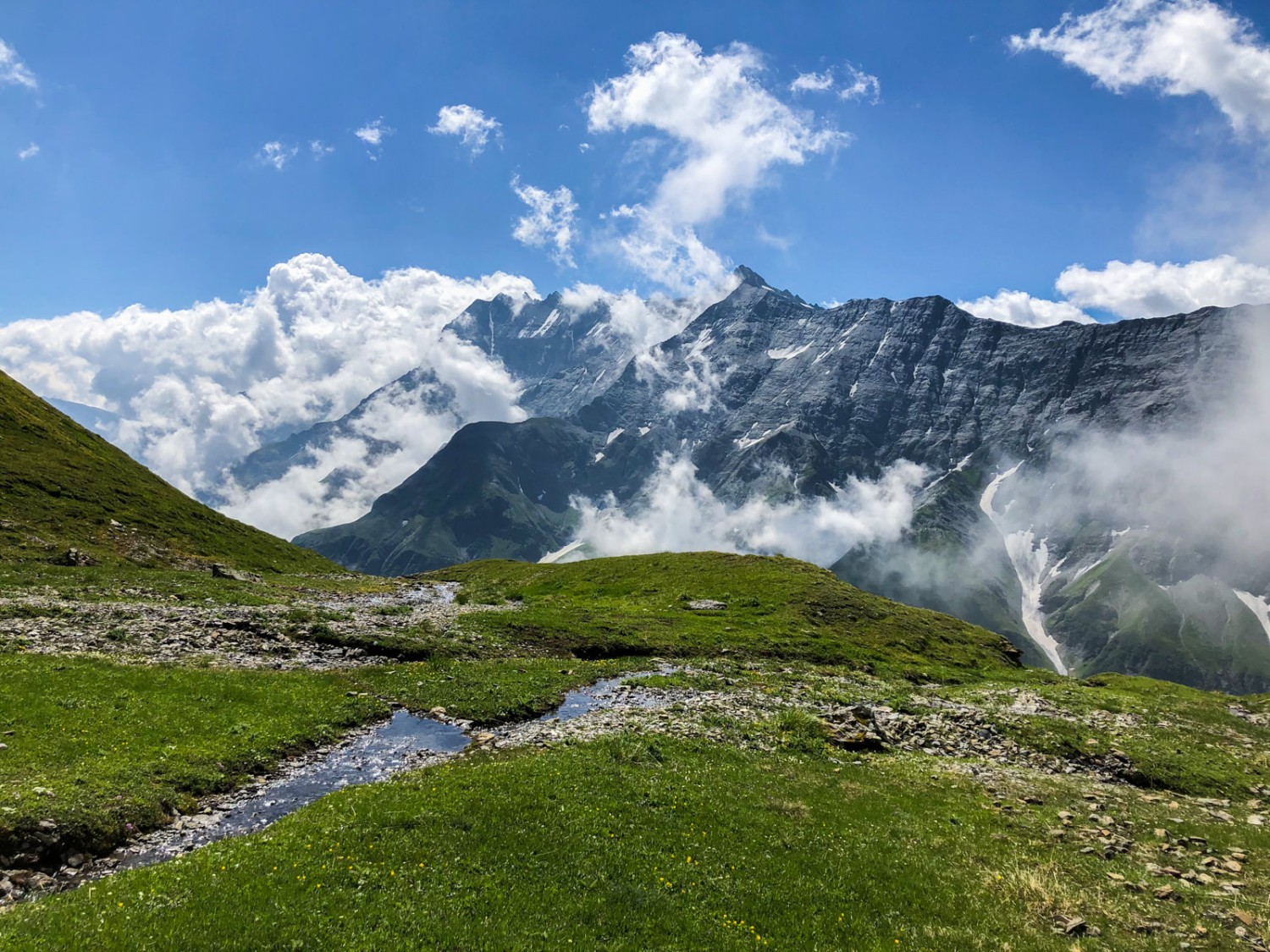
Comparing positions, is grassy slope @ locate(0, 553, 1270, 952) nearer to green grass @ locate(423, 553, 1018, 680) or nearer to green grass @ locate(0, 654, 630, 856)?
green grass @ locate(0, 654, 630, 856)

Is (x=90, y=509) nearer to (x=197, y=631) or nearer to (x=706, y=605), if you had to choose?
(x=197, y=631)

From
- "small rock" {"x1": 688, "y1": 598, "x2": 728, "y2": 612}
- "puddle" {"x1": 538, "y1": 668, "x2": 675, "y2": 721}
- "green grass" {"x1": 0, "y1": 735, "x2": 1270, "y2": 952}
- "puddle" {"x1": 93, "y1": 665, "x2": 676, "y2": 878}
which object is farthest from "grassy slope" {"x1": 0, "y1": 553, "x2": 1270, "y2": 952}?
"small rock" {"x1": 688, "y1": 598, "x2": 728, "y2": 612}

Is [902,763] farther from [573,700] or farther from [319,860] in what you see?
[319,860]

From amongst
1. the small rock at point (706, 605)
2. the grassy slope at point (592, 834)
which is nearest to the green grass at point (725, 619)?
the small rock at point (706, 605)

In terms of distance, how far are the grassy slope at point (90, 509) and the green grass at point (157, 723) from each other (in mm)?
49382

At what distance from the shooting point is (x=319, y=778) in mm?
25250

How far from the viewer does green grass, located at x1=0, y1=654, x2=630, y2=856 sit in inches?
766

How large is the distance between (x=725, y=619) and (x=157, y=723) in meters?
62.7

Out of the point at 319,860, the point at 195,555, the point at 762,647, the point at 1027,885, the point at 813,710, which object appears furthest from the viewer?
the point at 195,555

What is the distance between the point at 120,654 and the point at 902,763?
43.3 meters

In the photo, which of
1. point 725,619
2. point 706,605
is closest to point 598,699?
point 725,619

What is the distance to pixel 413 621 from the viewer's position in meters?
60.3

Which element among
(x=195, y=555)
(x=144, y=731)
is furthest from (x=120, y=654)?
(x=195, y=555)

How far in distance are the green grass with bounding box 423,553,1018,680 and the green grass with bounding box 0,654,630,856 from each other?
761 inches
